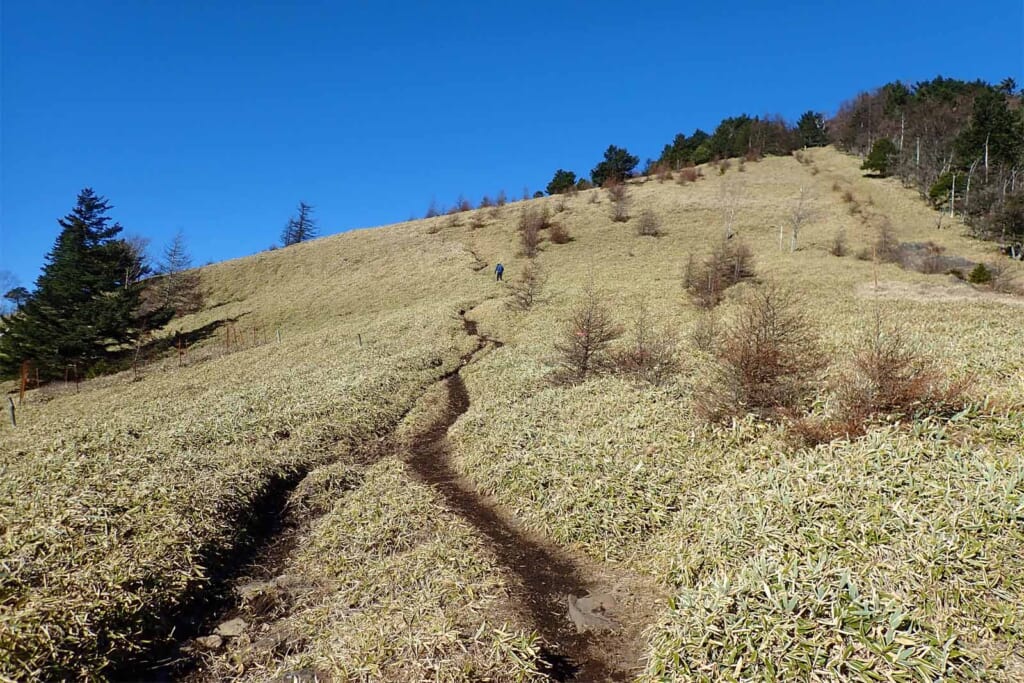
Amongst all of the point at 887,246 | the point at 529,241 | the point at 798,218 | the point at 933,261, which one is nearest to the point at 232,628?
the point at 933,261

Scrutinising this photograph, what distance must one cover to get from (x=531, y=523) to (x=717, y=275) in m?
27.0

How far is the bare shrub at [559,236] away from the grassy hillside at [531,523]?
3524 cm

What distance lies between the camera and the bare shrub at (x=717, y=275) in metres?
30.0

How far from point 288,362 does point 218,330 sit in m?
20.1

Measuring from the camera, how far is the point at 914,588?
5.07m

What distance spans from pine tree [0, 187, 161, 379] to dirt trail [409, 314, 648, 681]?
34210 millimetres

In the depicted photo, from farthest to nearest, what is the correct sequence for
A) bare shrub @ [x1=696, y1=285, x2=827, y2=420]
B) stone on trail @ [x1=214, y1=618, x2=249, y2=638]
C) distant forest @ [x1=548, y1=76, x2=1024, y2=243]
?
distant forest @ [x1=548, y1=76, x2=1024, y2=243] → bare shrub @ [x1=696, y1=285, x2=827, y2=420] → stone on trail @ [x1=214, y1=618, x2=249, y2=638]

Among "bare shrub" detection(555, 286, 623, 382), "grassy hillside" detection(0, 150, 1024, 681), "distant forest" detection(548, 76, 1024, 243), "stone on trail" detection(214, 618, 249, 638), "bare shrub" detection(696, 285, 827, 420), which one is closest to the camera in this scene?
"grassy hillside" detection(0, 150, 1024, 681)

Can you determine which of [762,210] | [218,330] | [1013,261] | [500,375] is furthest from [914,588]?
[762,210]

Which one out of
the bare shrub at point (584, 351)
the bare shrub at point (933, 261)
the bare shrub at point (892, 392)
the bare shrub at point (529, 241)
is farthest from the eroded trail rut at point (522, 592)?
the bare shrub at point (529, 241)

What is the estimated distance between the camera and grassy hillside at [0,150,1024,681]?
200 inches

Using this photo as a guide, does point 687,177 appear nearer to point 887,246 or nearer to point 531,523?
point 887,246

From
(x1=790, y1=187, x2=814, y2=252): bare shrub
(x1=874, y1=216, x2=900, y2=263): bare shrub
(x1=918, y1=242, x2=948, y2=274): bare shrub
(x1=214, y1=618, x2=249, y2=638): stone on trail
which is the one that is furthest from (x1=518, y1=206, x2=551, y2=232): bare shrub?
(x1=214, y1=618, x2=249, y2=638): stone on trail

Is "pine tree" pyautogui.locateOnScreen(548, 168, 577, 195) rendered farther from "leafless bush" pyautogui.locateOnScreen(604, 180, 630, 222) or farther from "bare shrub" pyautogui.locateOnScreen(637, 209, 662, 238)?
"bare shrub" pyautogui.locateOnScreen(637, 209, 662, 238)
